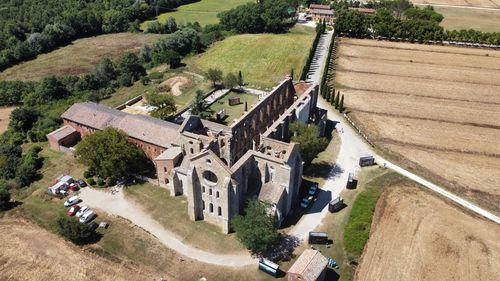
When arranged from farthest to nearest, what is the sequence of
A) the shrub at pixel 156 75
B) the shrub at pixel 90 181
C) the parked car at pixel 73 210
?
the shrub at pixel 156 75 → the shrub at pixel 90 181 → the parked car at pixel 73 210

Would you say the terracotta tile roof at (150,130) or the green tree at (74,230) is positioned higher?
the terracotta tile roof at (150,130)

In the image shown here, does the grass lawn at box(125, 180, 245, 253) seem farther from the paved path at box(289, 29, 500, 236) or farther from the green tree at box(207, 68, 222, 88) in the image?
the green tree at box(207, 68, 222, 88)

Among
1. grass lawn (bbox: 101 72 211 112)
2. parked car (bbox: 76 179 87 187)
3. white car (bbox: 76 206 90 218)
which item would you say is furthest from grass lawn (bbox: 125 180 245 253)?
grass lawn (bbox: 101 72 211 112)

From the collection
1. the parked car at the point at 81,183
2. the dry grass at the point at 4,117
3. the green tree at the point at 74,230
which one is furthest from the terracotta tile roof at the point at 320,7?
the green tree at the point at 74,230

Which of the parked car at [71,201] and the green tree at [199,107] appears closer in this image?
the parked car at [71,201]

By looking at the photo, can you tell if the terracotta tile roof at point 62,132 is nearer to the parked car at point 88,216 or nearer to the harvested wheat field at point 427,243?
the parked car at point 88,216

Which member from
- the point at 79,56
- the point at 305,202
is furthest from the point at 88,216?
the point at 79,56

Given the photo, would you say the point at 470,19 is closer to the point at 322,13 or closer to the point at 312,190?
the point at 322,13
